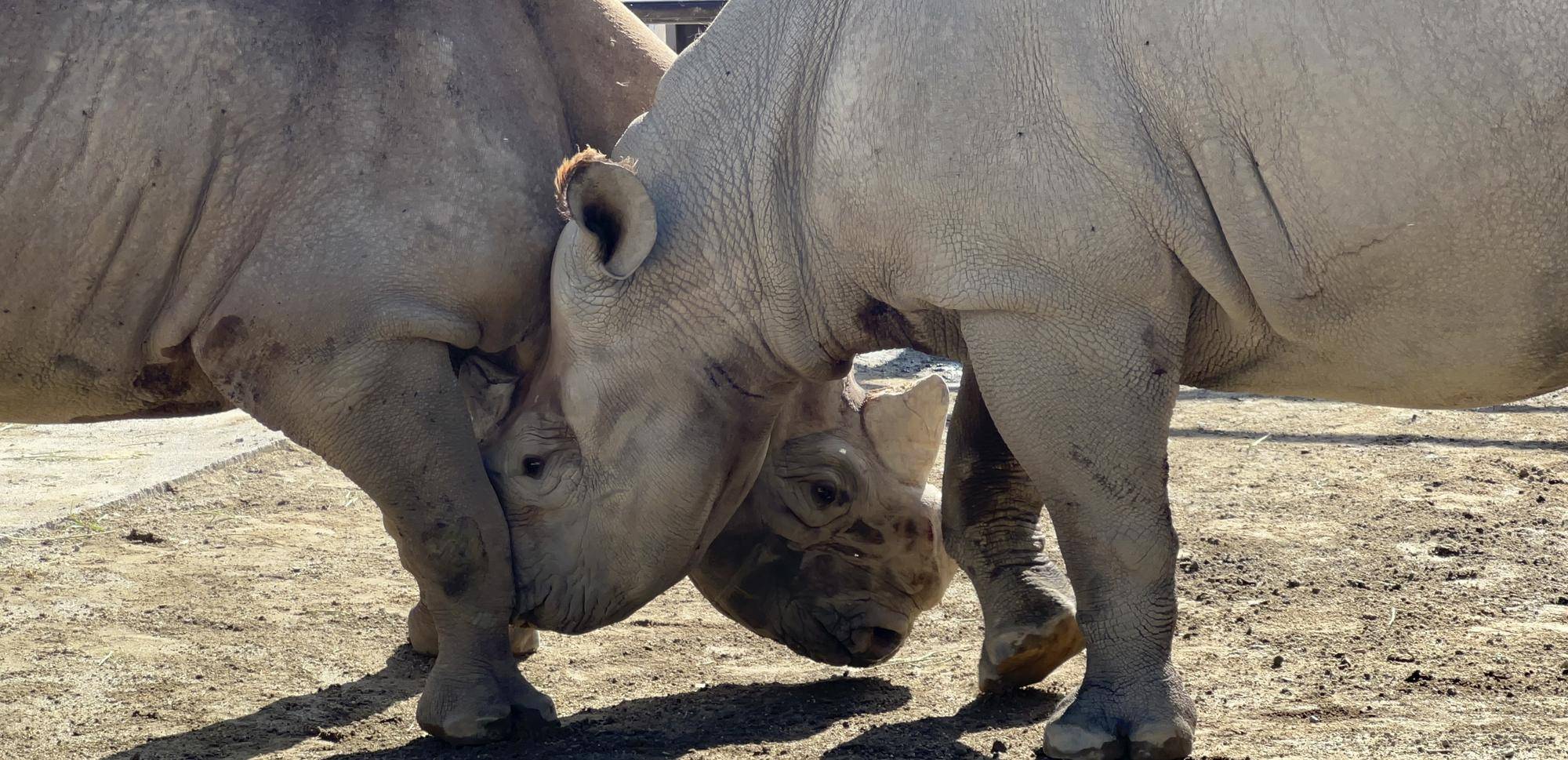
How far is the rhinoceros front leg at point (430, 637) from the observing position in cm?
502

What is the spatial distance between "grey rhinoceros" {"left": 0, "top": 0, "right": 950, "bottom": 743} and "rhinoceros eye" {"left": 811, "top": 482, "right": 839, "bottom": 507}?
84 centimetres

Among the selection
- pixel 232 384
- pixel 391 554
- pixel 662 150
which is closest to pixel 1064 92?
pixel 662 150

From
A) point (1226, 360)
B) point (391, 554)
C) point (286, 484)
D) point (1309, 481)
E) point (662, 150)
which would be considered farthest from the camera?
point (286, 484)

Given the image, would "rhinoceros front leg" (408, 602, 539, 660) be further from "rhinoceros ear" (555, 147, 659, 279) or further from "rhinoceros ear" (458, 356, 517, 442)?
"rhinoceros ear" (555, 147, 659, 279)

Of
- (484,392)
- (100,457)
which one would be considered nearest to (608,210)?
(484,392)

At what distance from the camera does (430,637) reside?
503 centimetres

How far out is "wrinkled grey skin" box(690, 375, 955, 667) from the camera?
15.4 feet

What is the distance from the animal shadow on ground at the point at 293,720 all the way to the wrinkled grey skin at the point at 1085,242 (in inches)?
27.9

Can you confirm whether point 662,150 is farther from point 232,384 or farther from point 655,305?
point 232,384

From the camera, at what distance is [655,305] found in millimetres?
4188

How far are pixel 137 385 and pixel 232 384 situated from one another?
34 cm

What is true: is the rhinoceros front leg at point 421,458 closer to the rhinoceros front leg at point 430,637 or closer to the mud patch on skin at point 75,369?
the mud patch on skin at point 75,369

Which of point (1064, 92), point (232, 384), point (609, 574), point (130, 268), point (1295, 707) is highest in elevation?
point (1064, 92)

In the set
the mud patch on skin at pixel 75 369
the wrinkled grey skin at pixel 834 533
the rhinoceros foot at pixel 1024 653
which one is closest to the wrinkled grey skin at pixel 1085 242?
the wrinkled grey skin at pixel 834 533
